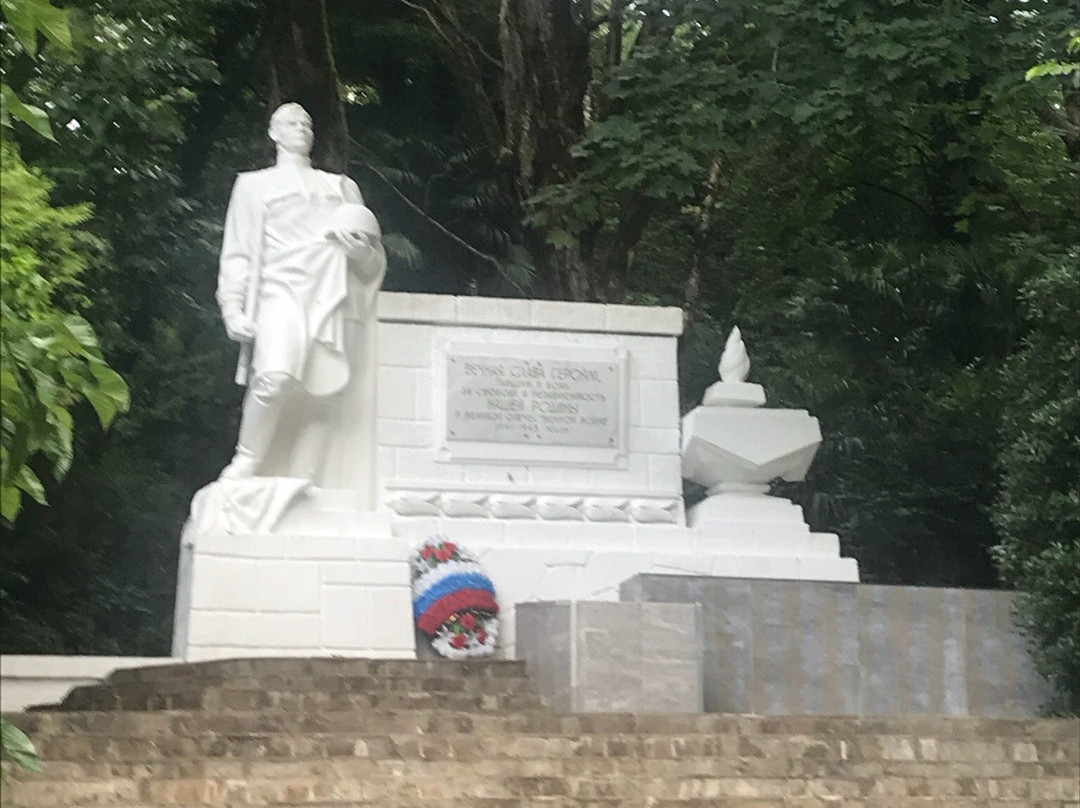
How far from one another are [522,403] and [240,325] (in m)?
1.97

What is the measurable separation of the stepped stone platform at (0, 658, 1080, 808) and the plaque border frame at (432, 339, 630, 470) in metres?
3.12

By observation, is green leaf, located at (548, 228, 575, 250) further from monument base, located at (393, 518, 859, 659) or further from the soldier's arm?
Result: the soldier's arm

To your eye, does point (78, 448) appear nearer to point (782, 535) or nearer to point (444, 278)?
point (444, 278)

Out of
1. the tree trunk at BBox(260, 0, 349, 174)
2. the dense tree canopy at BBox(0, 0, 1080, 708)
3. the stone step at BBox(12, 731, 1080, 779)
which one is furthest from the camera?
the tree trunk at BBox(260, 0, 349, 174)

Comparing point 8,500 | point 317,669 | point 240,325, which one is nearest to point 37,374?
point 8,500

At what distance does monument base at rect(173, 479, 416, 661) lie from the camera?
36.0ft

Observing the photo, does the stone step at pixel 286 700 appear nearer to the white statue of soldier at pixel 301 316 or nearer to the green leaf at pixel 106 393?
the white statue of soldier at pixel 301 316

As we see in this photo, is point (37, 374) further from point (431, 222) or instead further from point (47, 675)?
point (431, 222)

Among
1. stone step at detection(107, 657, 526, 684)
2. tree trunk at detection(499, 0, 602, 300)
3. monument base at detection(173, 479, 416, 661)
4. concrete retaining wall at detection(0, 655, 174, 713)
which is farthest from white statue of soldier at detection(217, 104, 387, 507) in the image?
tree trunk at detection(499, 0, 602, 300)

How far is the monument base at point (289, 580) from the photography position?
36.0 feet

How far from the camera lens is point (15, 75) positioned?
5.81 metres

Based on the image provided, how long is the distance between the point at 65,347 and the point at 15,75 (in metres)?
1.35

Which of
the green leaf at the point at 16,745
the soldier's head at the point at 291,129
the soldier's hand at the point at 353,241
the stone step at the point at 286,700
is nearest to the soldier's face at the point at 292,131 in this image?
the soldier's head at the point at 291,129

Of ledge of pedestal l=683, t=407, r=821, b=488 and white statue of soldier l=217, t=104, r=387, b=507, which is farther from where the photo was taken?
ledge of pedestal l=683, t=407, r=821, b=488
